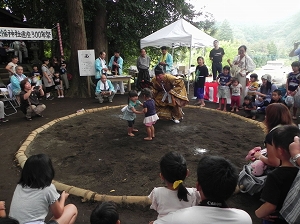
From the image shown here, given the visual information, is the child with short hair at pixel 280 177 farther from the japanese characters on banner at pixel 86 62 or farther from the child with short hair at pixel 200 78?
the japanese characters on banner at pixel 86 62

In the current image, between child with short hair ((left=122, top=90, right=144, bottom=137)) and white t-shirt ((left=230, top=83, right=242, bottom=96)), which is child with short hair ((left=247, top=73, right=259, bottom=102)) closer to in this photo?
white t-shirt ((left=230, top=83, right=242, bottom=96))

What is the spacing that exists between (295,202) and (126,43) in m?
9.73

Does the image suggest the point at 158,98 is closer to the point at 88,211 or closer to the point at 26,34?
the point at 88,211

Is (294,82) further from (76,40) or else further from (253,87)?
(76,40)

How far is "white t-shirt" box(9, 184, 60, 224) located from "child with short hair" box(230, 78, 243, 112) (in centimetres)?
562

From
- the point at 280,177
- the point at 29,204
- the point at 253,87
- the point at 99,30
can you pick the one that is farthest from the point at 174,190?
the point at 99,30

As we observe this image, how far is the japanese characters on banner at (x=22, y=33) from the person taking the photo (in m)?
7.43

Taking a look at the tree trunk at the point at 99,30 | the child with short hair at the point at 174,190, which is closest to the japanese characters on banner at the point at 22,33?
the tree trunk at the point at 99,30

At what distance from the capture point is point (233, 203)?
2.77 m

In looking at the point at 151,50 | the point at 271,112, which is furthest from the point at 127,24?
the point at 271,112

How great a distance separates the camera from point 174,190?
5.70ft

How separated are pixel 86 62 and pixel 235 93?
4.89 metres

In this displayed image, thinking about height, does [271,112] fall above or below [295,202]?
above

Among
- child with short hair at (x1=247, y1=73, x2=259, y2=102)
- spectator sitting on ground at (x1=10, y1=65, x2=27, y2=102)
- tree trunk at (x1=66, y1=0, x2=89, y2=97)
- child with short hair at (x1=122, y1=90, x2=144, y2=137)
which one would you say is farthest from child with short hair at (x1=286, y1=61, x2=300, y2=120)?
spectator sitting on ground at (x1=10, y1=65, x2=27, y2=102)
